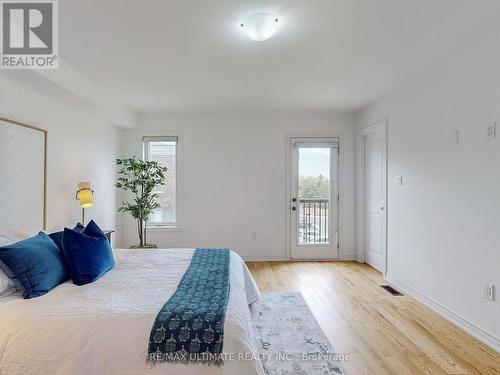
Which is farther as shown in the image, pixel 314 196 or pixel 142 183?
pixel 314 196

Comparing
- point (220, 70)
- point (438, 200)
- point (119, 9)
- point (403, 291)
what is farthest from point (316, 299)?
point (119, 9)

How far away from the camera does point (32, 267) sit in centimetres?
175

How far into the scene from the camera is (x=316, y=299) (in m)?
3.22

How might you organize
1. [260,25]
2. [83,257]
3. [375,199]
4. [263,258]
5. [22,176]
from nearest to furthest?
[83,257]
[260,25]
[22,176]
[375,199]
[263,258]

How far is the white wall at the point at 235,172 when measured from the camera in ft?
16.0

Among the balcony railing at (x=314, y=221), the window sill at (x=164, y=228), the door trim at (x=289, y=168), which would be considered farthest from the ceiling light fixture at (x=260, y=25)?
the window sill at (x=164, y=228)

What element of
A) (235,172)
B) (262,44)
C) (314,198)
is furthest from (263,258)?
(262,44)

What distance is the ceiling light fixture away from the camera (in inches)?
82.1

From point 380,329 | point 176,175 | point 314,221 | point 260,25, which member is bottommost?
point 380,329

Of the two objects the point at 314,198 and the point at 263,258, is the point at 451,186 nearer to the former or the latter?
the point at 314,198

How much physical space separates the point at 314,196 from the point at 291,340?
9.68ft

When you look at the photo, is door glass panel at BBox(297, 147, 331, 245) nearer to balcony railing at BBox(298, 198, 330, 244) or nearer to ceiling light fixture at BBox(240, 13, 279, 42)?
balcony railing at BBox(298, 198, 330, 244)

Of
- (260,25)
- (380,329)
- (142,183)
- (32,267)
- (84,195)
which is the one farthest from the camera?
(142,183)

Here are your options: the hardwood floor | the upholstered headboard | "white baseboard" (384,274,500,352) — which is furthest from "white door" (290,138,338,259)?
the upholstered headboard
